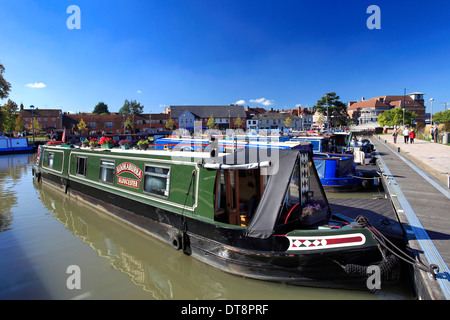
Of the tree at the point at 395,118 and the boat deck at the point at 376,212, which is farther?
the tree at the point at 395,118

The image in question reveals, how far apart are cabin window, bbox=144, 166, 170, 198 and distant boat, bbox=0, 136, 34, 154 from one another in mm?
33455

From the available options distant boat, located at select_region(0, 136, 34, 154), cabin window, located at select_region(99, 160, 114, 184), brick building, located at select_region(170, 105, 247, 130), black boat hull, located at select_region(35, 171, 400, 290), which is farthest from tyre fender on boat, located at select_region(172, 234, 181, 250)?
brick building, located at select_region(170, 105, 247, 130)

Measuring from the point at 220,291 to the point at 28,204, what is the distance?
10.2 m

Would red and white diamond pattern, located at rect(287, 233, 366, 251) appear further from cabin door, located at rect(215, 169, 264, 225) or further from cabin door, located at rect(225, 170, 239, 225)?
cabin door, located at rect(225, 170, 239, 225)

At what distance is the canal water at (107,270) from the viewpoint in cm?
524

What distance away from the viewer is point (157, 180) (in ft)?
24.2

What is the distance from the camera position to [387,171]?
14.3m

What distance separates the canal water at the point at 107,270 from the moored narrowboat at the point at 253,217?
0.25m

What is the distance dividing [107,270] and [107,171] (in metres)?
4.20

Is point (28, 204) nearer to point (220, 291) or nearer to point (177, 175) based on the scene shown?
point (177, 175)

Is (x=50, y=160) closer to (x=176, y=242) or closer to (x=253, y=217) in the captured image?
(x=176, y=242)

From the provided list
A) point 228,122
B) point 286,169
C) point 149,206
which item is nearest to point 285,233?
point 286,169

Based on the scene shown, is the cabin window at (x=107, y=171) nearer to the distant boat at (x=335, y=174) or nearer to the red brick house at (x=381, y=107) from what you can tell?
the distant boat at (x=335, y=174)

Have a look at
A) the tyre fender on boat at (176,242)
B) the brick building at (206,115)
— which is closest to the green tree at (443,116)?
the brick building at (206,115)
